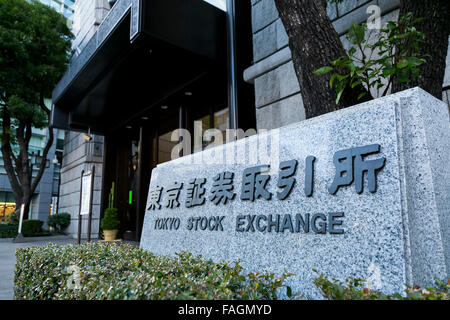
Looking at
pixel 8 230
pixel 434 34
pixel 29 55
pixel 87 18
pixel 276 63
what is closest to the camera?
pixel 434 34

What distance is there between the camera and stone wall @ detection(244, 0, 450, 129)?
4949 millimetres

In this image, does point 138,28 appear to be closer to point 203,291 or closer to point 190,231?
point 190,231

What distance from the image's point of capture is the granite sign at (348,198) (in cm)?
197

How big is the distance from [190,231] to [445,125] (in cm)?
274

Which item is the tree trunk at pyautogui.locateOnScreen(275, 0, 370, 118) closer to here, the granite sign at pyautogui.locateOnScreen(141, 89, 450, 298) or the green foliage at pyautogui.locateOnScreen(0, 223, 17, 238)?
the granite sign at pyautogui.locateOnScreen(141, 89, 450, 298)

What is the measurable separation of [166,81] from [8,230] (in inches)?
544

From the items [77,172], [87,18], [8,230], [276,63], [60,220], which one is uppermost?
[87,18]

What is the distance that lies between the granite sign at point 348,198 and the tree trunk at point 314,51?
50cm

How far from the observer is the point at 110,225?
1137cm

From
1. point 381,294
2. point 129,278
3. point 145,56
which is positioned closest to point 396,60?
point 381,294

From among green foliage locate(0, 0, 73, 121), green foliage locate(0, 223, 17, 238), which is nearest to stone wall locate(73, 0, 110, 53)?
green foliage locate(0, 0, 73, 121)

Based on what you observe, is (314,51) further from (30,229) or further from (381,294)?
(30,229)

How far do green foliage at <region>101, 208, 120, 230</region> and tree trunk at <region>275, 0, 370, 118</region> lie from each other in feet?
32.8

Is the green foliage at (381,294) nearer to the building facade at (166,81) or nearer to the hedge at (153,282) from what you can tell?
the hedge at (153,282)
